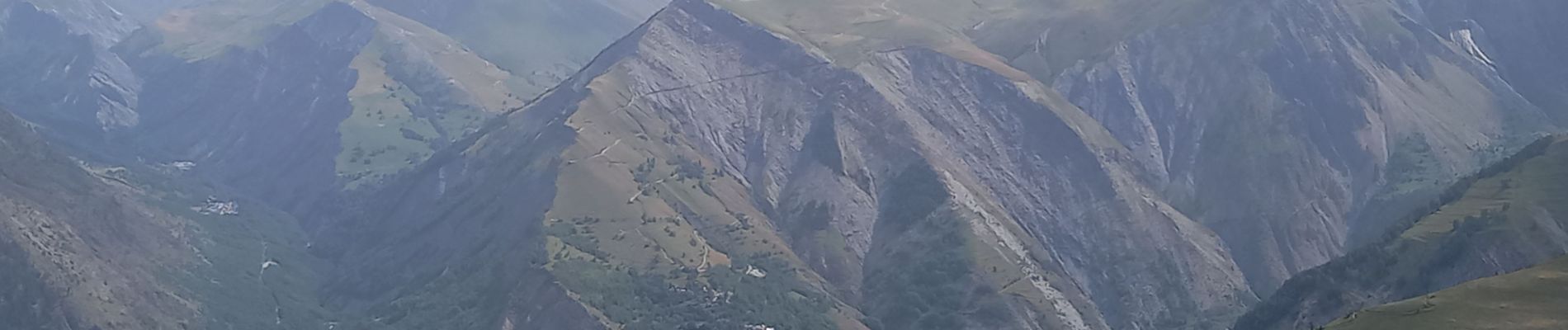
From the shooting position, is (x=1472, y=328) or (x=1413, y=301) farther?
(x=1413, y=301)

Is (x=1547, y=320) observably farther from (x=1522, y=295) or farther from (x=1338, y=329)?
(x=1338, y=329)

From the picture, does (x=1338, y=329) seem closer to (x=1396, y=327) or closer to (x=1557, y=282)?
(x=1396, y=327)

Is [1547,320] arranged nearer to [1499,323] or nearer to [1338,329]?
[1499,323]

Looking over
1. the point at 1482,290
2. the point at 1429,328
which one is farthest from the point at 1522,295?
the point at 1429,328

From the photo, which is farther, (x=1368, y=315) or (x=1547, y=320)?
(x=1368, y=315)

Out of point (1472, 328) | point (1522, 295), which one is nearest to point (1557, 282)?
point (1522, 295)
